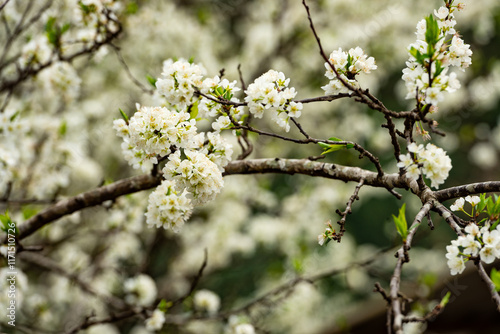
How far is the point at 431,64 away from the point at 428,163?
29 centimetres

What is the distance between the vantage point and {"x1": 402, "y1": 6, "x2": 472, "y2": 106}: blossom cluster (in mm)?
1271

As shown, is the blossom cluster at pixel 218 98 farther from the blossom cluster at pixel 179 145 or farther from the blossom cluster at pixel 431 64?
the blossom cluster at pixel 431 64

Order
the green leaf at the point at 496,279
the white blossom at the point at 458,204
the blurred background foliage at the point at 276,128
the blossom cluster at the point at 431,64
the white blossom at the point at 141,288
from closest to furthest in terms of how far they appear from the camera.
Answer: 1. the green leaf at the point at 496,279
2. the blossom cluster at the point at 431,64
3. the white blossom at the point at 458,204
4. the white blossom at the point at 141,288
5. the blurred background foliage at the point at 276,128

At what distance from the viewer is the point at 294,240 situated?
474 centimetres

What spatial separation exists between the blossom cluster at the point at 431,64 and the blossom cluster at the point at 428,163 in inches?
5.6

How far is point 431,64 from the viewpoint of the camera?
1282 mm

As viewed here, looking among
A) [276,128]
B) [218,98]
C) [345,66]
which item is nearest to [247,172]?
[218,98]

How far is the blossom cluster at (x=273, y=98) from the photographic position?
147 centimetres

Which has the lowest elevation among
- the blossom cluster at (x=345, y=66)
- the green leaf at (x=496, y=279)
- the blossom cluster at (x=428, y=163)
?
the green leaf at (x=496, y=279)

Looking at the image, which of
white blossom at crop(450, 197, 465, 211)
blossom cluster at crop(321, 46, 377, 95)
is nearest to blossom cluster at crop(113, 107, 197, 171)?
blossom cluster at crop(321, 46, 377, 95)

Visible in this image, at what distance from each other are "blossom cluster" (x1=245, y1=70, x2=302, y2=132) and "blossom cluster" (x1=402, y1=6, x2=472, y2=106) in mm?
368

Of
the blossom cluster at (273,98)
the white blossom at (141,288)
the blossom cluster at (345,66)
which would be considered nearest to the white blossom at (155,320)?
the white blossom at (141,288)

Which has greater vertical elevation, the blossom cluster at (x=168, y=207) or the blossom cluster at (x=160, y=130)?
the blossom cluster at (x=160, y=130)

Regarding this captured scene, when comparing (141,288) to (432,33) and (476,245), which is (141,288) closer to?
(476,245)
